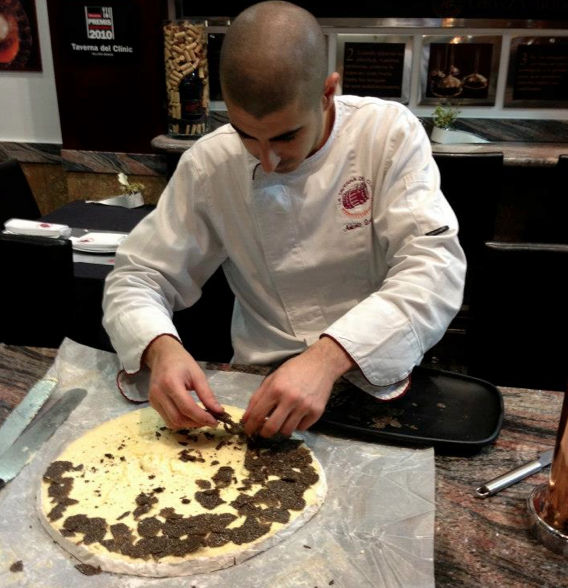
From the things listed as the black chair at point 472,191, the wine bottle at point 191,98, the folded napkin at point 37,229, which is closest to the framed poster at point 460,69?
the black chair at point 472,191

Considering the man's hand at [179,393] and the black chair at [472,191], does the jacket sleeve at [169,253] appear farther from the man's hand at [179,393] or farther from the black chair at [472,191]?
the black chair at [472,191]

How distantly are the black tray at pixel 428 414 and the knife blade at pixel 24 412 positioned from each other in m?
0.50

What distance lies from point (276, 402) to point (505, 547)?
379 millimetres

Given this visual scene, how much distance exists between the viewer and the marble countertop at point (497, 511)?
2.57ft

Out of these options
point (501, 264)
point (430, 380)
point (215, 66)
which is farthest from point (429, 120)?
point (430, 380)

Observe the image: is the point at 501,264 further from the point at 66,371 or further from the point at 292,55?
the point at 66,371

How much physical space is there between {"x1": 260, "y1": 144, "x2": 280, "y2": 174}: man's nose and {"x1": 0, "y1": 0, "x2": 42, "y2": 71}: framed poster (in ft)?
8.44

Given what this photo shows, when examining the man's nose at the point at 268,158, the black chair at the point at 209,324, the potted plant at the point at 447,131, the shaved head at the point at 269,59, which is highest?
the shaved head at the point at 269,59

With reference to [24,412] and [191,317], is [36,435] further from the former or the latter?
[191,317]

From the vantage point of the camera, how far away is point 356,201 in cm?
131

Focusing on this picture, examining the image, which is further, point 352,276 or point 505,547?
point 352,276

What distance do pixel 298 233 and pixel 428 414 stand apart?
1.50 feet

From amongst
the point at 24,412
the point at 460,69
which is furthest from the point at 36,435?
the point at 460,69

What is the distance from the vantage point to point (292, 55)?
3.32ft
